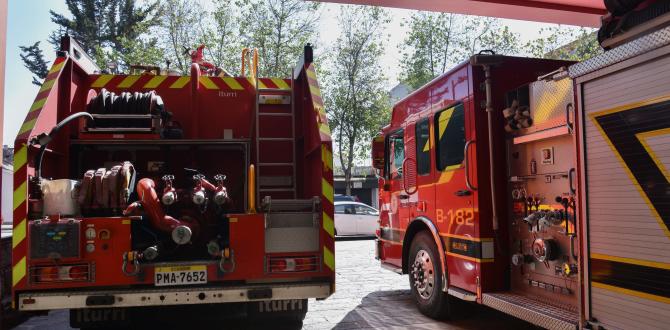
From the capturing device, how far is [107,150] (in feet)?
18.1

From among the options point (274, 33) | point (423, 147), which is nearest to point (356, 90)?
point (274, 33)

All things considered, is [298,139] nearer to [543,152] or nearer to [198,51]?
[198,51]

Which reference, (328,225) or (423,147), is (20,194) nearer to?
(328,225)

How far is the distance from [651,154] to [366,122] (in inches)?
1015

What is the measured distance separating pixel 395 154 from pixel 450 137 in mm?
1919

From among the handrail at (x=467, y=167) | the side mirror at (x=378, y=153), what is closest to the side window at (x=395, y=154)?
the side mirror at (x=378, y=153)

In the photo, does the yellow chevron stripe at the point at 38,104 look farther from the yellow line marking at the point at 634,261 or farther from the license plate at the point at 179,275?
the yellow line marking at the point at 634,261

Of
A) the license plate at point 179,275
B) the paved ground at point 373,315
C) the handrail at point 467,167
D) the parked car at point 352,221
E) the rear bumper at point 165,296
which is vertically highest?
the handrail at point 467,167

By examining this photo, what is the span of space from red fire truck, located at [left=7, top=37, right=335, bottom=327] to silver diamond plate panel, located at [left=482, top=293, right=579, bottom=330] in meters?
1.69

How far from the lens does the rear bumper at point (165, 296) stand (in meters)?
4.01

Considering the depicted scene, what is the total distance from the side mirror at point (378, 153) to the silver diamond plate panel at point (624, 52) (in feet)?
14.4

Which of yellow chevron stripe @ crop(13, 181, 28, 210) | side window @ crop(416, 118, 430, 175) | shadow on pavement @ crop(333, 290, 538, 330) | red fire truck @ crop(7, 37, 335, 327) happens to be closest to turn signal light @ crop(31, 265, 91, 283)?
red fire truck @ crop(7, 37, 335, 327)

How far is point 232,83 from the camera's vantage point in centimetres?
610

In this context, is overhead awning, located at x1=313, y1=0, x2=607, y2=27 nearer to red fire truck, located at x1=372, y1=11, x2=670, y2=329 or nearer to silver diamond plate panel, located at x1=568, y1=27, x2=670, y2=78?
red fire truck, located at x1=372, y1=11, x2=670, y2=329
